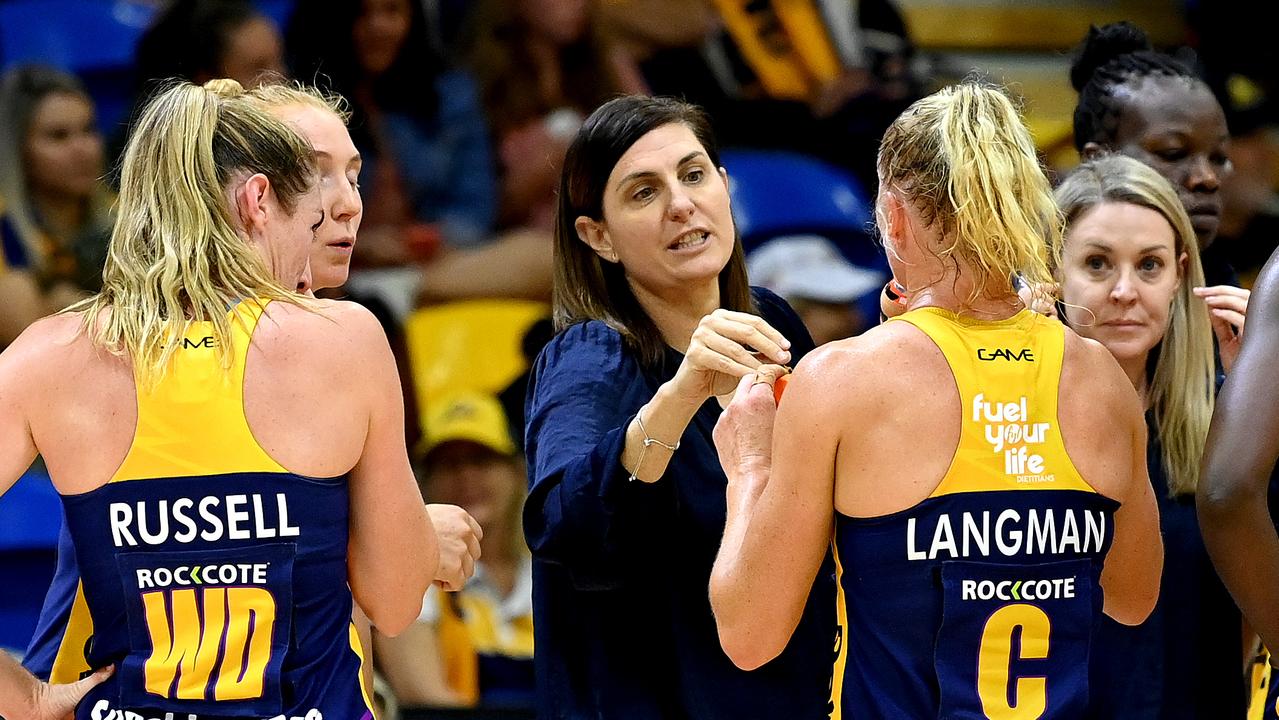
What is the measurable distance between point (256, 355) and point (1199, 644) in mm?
1876

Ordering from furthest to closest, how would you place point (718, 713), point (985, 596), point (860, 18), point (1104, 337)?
point (860, 18), point (1104, 337), point (718, 713), point (985, 596)

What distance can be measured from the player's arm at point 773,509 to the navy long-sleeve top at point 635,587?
334 mm

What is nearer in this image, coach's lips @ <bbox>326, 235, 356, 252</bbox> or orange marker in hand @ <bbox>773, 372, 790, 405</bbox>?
orange marker in hand @ <bbox>773, 372, 790, 405</bbox>

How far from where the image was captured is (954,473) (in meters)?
1.95

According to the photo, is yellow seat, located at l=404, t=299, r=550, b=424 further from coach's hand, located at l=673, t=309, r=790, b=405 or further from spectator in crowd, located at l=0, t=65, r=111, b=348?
coach's hand, located at l=673, t=309, r=790, b=405

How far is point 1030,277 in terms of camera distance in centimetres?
206

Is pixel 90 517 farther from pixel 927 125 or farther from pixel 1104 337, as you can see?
pixel 1104 337

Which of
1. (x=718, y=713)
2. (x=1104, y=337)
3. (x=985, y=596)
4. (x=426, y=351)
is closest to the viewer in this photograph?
(x=985, y=596)

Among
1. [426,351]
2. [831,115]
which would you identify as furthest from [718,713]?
[831,115]

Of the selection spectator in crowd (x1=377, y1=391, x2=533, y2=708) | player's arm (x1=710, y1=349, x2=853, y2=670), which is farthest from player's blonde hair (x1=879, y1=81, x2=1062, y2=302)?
spectator in crowd (x1=377, y1=391, x2=533, y2=708)

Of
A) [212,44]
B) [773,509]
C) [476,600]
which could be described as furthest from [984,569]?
[212,44]

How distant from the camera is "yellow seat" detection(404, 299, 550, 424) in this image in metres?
5.55

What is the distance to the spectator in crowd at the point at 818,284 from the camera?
551 cm

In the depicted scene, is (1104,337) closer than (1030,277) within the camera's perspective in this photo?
No
